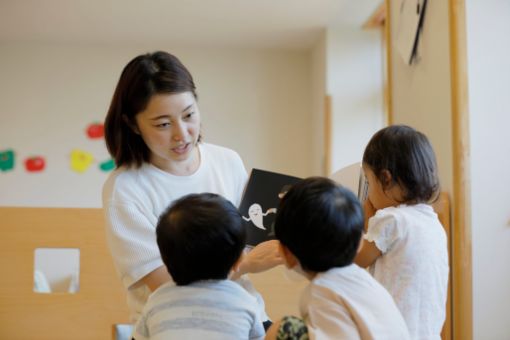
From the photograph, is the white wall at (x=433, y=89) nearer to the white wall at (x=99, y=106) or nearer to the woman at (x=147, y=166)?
the woman at (x=147, y=166)

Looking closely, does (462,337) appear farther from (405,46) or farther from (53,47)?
(53,47)

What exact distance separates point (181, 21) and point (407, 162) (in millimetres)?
3328

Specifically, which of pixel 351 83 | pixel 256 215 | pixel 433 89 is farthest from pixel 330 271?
pixel 351 83

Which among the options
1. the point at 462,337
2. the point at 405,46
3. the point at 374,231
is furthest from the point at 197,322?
the point at 405,46

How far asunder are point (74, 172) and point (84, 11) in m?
1.50

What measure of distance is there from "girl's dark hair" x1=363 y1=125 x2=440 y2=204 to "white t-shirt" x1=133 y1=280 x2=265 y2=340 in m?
0.41

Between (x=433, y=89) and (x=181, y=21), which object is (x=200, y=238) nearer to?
(x=433, y=89)

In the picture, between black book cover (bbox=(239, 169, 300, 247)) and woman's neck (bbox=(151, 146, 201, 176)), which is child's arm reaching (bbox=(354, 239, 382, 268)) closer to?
black book cover (bbox=(239, 169, 300, 247))

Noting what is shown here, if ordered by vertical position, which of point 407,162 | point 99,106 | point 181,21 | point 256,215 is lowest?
point 256,215

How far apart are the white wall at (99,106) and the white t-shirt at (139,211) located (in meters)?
3.72

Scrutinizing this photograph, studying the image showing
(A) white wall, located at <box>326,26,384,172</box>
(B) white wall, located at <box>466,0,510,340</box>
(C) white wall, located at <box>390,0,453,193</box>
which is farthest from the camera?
(A) white wall, located at <box>326,26,384,172</box>

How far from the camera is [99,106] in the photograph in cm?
499

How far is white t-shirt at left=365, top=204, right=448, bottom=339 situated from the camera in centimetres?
112

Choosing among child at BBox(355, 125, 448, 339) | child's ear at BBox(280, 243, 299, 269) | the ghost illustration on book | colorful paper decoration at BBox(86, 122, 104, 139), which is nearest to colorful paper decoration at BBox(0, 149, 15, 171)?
colorful paper decoration at BBox(86, 122, 104, 139)
